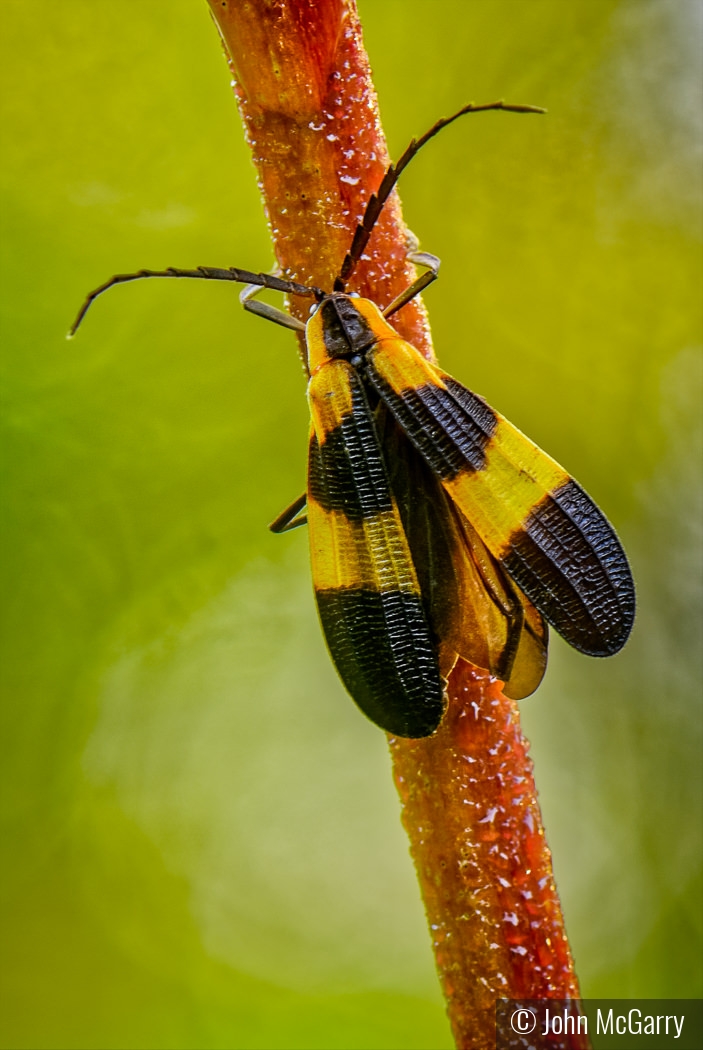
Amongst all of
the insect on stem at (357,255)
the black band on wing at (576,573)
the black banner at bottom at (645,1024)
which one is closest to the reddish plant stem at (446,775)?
the insect on stem at (357,255)

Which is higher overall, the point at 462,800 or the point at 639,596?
the point at 639,596

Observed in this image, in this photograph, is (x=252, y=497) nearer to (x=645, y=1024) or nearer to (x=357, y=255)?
(x=357, y=255)

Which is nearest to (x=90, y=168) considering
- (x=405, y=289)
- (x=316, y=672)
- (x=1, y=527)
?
(x=1, y=527)

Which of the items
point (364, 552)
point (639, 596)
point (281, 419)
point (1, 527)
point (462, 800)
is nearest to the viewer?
point (462, 800)

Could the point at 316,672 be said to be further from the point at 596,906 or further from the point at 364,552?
the point at 596,906

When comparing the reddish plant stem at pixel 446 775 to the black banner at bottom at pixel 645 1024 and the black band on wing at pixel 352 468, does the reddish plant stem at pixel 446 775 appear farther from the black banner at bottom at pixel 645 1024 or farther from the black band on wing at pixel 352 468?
the black banner at bottom at pixel 645 1024

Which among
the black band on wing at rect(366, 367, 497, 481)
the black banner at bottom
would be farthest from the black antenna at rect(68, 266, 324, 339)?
the black banner at bottom

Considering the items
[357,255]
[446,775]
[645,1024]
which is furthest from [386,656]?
[645,1024]
